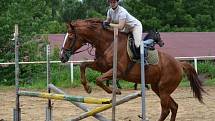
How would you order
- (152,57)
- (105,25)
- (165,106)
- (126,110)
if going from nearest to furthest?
(105,25) → (152,57) → (165,106) → (126,110)

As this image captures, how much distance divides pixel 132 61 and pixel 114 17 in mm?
871

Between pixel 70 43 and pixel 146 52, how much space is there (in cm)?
145

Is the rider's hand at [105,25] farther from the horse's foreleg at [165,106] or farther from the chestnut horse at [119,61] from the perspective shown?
the horse's foreleg at [165,106]

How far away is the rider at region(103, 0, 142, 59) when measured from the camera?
837 centimetres

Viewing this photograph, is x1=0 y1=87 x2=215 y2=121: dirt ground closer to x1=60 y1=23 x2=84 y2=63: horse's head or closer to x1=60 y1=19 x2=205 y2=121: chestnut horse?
x1=60 y1=19 x2=205 y2=121: chestnut horse

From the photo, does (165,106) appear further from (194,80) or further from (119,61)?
(119,61)

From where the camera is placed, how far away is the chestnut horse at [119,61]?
8531mm

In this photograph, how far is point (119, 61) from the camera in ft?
28.2

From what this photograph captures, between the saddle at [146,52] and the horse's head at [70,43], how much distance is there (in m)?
0.88

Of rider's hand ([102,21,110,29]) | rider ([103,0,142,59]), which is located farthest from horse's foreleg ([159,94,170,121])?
rider's hand ([102,21,110,29])

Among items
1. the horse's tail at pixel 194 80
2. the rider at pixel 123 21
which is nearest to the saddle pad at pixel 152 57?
the rider at pixel 123 21

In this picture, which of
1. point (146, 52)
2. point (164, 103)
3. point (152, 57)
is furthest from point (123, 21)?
point (164, 103)

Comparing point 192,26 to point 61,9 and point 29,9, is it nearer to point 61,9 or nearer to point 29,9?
point 61,9

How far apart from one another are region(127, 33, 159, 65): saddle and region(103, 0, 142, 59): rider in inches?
1.5
